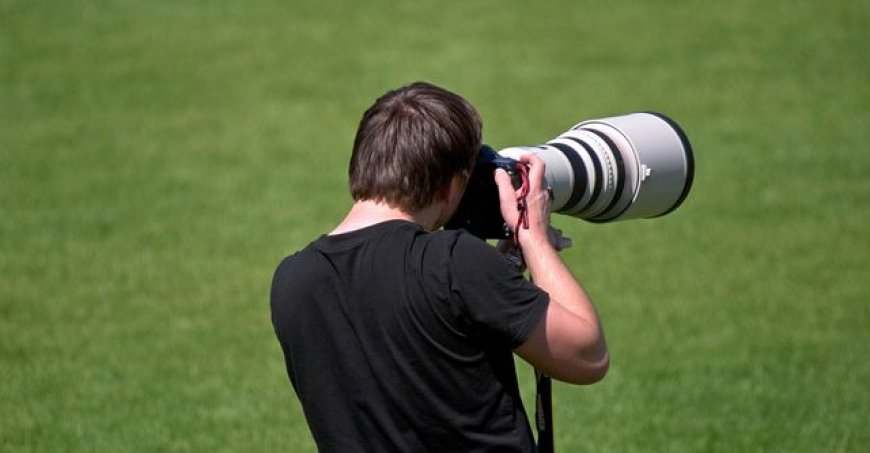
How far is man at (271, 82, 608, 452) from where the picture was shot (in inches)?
116

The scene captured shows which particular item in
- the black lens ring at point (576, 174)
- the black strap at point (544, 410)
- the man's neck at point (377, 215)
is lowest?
the black strap at point (544, 410)

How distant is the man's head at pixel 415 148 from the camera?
3.02m

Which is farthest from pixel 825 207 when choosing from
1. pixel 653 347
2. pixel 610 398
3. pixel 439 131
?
pixel 439 131

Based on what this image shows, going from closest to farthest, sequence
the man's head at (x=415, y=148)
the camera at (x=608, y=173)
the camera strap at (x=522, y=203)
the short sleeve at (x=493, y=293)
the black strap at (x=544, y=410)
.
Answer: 1. the short sleeve at (x=493, y=293)
2. the man's head at (x=415, y=148)
3. the camera strap at (x=522, y=203)
4. the camera at (x=608, y=173)
5. the black strap at (x=544, y=410)

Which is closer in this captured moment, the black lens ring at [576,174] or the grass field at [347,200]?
the black lens ring at [576,174]

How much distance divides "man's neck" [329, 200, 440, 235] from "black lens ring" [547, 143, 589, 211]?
1.97 feet

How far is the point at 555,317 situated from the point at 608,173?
2.71ft

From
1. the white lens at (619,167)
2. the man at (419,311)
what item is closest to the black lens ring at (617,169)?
the white lens at (619,167)

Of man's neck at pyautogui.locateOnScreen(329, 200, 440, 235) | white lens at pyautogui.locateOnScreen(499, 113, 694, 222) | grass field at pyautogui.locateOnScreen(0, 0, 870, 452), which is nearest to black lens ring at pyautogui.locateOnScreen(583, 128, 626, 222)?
white lens at pyautogui.locateOnScreen(499, 113, 694, 222)

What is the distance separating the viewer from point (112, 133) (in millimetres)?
10984

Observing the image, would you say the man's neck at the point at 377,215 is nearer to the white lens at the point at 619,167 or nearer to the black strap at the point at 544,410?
the white lens at the point at 619,167

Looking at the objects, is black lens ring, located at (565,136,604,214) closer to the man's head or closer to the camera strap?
the camera strap

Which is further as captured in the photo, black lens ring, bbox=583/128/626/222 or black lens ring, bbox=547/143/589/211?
black lens ring, bbox=583/128/626/222

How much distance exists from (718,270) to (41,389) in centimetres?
382
